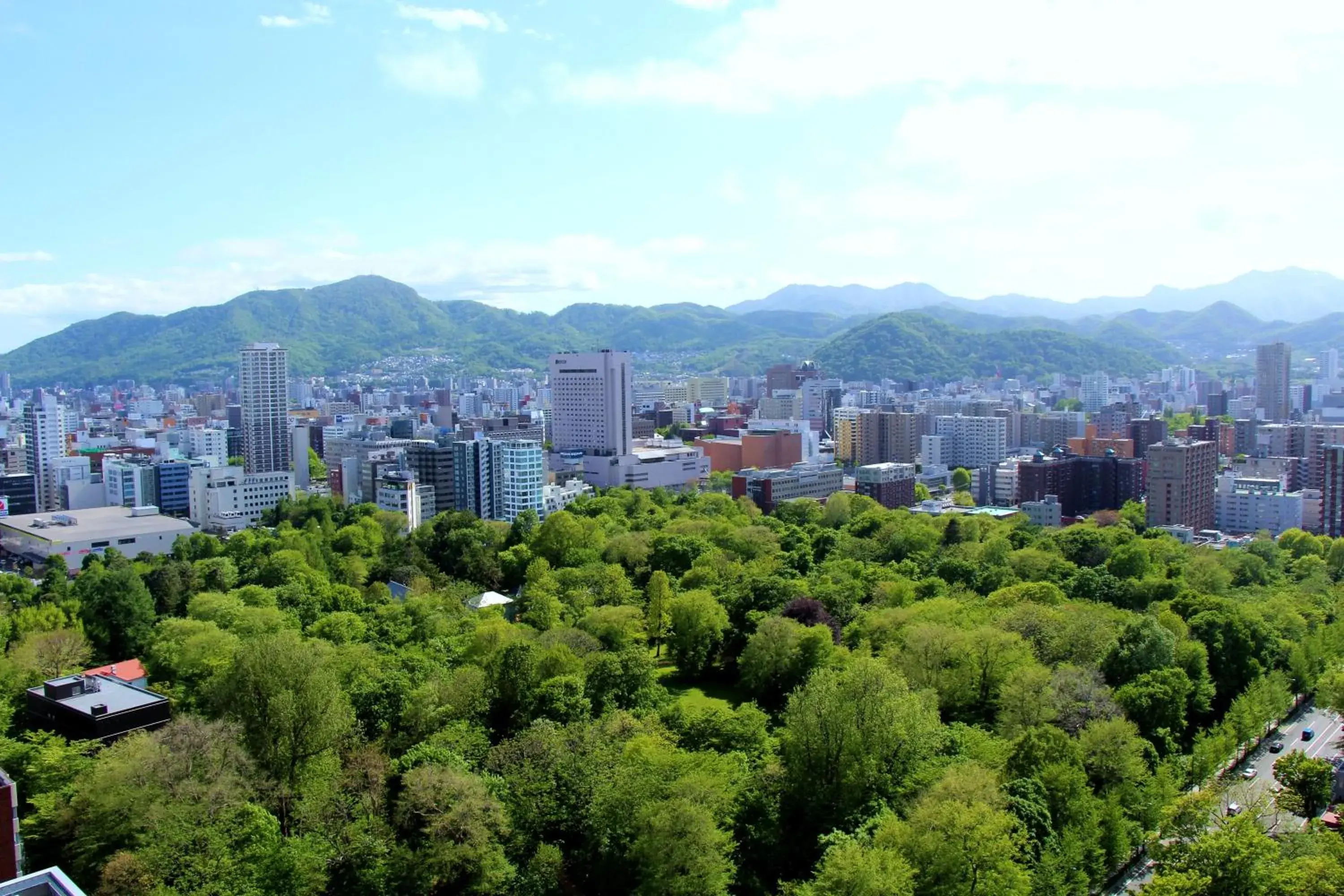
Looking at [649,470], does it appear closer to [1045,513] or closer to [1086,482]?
[1045,513]

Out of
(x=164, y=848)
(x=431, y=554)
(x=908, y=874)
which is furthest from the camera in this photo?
(x=431, y=554)

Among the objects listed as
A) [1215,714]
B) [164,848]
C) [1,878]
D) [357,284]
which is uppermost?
[357,284]

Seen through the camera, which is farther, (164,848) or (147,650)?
(147,650)

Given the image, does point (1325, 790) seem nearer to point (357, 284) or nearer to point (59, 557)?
point (59, 557)

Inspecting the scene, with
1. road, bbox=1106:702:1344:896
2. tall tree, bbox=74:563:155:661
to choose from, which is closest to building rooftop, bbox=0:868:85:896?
road, bbox=1106:702:1344:896

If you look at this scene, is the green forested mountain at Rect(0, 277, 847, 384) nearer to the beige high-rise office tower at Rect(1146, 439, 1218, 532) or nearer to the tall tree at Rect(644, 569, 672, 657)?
the beige high-rise office tower at Rect(1146, 439, 1218, 532)

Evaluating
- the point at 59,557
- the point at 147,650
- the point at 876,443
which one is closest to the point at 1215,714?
the point at 147,650

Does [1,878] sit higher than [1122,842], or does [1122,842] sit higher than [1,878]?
[1,878]

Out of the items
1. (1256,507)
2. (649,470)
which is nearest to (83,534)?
(649,470)
